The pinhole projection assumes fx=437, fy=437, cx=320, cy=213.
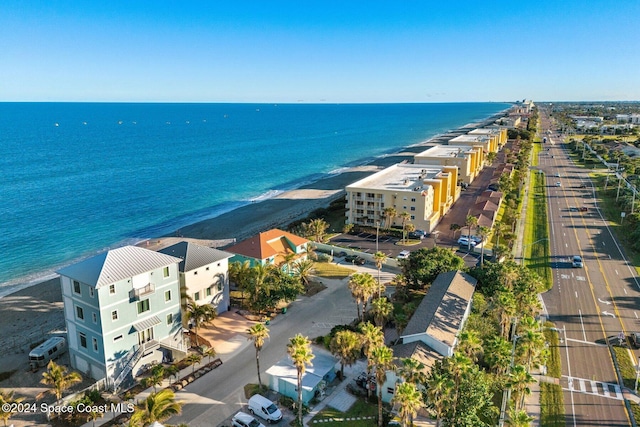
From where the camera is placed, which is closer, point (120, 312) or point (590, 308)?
point (120, 312)

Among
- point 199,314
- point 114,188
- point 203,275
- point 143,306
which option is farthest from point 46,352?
point 114,188

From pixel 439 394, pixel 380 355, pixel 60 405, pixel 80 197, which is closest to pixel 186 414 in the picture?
pixel 60 405

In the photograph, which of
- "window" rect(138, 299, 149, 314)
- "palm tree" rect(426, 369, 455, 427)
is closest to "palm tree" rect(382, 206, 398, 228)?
"window" rect(138, 299, 149, 314)

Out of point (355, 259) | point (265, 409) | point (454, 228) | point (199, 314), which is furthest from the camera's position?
point (454, 228)

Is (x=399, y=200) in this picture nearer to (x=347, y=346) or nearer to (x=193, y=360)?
(x=347, y=346)

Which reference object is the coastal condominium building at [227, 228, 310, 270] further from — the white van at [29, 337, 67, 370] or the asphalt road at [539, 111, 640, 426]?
the asphalt road at [539, 111, 640, 426]

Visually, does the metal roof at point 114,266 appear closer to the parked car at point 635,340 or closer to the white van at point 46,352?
the white van at point 46,352

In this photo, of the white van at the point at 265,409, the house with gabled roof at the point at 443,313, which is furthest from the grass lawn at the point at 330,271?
the white van at the point at 265,409
